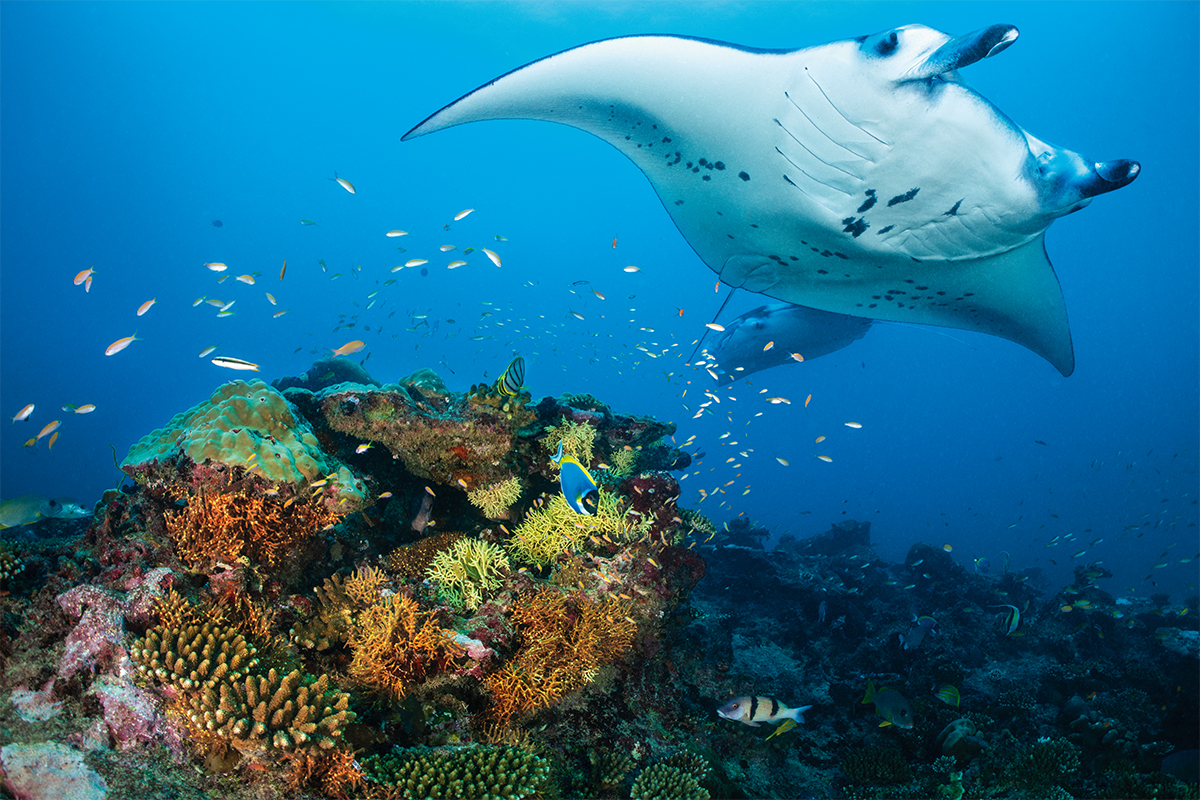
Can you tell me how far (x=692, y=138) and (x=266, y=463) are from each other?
4.52 meters

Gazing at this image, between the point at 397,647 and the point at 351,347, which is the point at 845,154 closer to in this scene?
the point at 397,647

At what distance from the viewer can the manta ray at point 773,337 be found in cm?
859

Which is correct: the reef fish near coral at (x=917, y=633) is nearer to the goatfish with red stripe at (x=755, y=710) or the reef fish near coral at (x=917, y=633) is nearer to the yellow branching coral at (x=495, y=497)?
the goatfish with red stripe at (x=755, y=710)

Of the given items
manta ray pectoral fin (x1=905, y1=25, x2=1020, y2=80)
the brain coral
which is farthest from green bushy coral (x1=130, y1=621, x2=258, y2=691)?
manta ray pectoral fin (x1=905, y1=25, x2=1020, y2=80)

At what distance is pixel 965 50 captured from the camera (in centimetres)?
246

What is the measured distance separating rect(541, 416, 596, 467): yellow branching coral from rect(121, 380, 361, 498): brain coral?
6.10ft

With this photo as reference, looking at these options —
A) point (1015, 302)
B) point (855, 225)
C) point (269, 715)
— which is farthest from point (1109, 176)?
point (269, 715)

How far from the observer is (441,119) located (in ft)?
10.8

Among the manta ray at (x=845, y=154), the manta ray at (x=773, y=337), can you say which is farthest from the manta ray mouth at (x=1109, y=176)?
the manta ray at (x=773, y=337)

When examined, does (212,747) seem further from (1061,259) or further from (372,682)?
(1061,259)

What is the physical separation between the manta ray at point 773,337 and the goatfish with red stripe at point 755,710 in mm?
5590

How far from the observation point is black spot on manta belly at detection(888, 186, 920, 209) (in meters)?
3.43

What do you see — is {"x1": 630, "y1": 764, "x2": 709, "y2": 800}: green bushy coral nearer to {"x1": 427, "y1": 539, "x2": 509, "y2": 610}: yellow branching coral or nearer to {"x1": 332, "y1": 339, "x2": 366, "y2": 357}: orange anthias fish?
{"x1": 427, "y1": 539, "x2": 509, "y2": 610}: yellow branching coral

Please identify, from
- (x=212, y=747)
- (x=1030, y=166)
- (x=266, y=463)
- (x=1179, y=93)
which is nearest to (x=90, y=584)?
(x=266, y=463)
